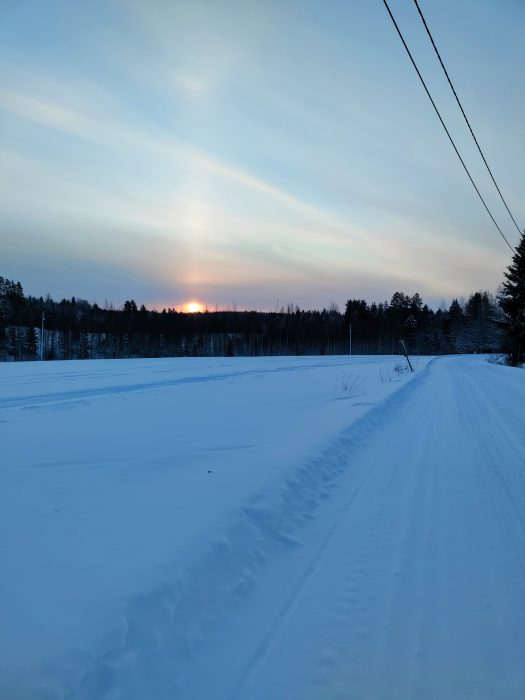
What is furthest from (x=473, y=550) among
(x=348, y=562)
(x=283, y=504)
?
(x=283, y=504)

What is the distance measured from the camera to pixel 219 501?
4.73m

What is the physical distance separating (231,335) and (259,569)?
4384 inches

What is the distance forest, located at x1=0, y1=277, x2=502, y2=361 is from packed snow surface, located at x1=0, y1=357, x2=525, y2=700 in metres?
84.7

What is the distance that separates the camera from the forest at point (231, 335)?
93.4 metres

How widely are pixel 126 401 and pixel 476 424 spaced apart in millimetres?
9188

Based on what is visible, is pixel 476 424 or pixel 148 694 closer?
pixel 148 694

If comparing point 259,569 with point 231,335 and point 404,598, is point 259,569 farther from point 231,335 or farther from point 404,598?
point 231,335

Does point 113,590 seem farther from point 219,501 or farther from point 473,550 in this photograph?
point 473,550

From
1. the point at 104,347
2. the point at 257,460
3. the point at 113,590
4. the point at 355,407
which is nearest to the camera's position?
the point at 113,590

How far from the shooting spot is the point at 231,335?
11462cm

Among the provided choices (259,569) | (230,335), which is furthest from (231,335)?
(259,569)

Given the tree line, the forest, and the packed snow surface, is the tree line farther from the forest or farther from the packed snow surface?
the packed snow surface

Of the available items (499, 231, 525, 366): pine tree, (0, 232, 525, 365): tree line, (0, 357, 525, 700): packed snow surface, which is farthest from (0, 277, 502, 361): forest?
(0, 357, 525, 700): packed snow surface

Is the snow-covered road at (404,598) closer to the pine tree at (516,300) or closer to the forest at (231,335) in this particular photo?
the pine tree at (516,300)
